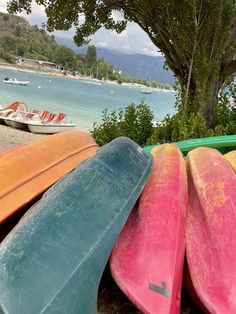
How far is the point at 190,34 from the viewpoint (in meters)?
8.75

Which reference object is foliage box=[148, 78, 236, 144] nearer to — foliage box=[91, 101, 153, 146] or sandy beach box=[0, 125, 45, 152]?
foliage box=[91, 101, 153, 146]

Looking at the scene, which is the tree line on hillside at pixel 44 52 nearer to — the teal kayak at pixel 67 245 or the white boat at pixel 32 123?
the white boat at pixel 32 123

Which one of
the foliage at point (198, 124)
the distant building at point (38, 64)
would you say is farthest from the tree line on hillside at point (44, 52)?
the foliage at point (198, 124)

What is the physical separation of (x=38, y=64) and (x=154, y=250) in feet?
522

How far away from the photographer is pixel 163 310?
173 cm

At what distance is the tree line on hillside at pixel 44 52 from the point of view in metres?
153

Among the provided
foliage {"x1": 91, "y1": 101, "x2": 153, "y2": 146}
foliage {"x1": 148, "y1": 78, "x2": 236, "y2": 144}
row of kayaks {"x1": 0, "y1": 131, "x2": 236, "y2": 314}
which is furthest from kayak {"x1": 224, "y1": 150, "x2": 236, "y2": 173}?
foliage {"x1": 91, "y1": 101, "x2": 153, "y2": 146}

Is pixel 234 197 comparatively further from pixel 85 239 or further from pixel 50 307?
pixel 50 307

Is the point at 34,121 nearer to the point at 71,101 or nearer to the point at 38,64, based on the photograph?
the point at 71,101

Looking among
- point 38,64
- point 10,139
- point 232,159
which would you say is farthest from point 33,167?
point 38,64

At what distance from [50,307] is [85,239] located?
1.15 feet

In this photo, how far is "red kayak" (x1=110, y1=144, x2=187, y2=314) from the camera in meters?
1.81

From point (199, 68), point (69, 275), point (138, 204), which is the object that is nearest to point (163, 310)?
point (69, 275)

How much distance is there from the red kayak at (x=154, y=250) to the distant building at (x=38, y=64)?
153873 mm
